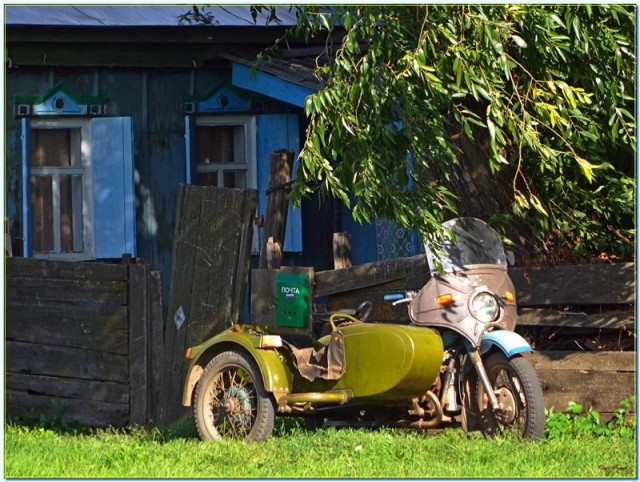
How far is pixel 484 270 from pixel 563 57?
1.35 meters

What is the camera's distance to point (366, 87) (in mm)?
7395

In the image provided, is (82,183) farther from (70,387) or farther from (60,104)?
(70,387)

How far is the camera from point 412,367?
7316mm

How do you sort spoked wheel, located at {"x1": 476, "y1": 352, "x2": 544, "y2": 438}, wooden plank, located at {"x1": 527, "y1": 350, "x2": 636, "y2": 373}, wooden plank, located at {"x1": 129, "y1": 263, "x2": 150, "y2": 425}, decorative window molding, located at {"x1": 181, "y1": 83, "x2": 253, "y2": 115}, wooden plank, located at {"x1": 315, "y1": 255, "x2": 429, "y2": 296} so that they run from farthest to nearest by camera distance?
decorative window molding, located at {"x1": 181, "y1": 83, "x2": 253, "y2": 115} → wooden plank, located at {"x1": 129, "y1": 263, "x2": 150, "y2": 425} → wooden plank, located at {"x1": 315, "y1": 255, "x2": 429, "y2": 296} → wooden plank, located at {"x1": 527, "y1": 350, "x2": 636, "y2": 373} → spoked wheel, located at {"x1": 476, "y1": 352, "x2": 544, "y2": 438}

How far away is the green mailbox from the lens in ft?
26.9

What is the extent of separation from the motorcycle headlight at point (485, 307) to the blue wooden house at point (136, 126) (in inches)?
172

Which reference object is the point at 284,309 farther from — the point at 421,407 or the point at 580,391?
the point at 580,391

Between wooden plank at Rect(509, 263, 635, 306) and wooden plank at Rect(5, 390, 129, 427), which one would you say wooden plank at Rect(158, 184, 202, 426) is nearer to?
wooden plank at Rect(5, 390, 129, 427)

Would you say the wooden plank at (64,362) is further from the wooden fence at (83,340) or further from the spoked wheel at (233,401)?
the spoked wheel at (233,401)

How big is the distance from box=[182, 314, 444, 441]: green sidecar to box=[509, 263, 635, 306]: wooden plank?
1251 mm

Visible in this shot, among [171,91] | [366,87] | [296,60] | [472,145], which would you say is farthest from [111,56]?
[366,87]

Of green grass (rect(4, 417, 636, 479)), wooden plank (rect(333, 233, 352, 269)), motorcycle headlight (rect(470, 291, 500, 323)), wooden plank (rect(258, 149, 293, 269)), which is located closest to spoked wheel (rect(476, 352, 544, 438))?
green grass (rect(4, 417, 636, 479))

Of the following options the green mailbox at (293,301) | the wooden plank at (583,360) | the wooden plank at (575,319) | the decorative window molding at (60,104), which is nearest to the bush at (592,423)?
the wooden plank at (583,360)

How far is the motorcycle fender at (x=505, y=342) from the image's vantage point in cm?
724
